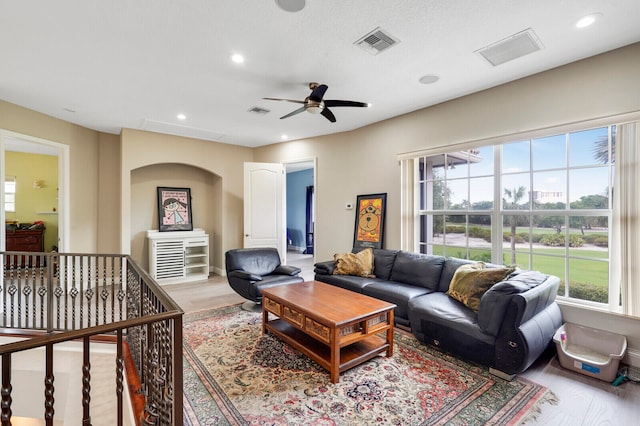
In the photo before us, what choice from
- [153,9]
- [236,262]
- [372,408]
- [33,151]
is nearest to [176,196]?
[236,262]

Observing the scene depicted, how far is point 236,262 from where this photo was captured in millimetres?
4285

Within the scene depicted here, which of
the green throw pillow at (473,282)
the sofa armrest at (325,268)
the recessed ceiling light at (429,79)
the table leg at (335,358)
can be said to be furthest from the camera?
the sofa armrest at (325,268)

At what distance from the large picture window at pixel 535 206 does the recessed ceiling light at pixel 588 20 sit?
3.45 feet

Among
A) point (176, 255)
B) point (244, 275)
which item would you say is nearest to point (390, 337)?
point (244, 275)

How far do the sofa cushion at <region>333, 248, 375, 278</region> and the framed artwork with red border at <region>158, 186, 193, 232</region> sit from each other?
3.59m

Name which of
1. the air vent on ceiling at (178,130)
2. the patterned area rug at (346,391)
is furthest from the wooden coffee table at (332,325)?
the air vent on ceiling at (178,130)

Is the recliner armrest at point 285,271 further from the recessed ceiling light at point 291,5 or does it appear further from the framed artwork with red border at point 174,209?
the recessed ceiling light at point 291,5

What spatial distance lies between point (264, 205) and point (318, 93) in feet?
10.2

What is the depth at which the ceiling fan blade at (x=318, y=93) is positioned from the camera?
3.02 m

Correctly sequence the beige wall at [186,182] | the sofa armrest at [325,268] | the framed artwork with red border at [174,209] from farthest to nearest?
the framed artwork with red border at [174,209] → the beige wall at [186,182] → the sofa armrest at [325,268]

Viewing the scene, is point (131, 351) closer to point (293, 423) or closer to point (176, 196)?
point (293, 423)

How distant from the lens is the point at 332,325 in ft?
7.78

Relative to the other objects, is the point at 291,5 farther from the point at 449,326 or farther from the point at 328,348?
the point at 449,326

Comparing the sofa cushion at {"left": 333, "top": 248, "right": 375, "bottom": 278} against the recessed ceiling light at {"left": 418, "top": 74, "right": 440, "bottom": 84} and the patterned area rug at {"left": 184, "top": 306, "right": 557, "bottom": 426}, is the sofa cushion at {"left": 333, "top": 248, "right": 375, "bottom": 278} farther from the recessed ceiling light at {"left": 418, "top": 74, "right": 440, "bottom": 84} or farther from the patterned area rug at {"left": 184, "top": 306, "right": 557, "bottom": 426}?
the recessed ceiling light at {"left": 418, "top": 74, "right": 440, "bottom": 84}
